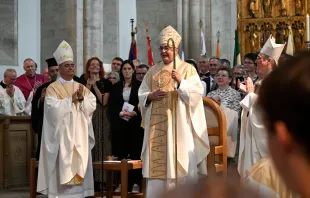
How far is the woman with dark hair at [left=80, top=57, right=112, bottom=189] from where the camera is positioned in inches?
341

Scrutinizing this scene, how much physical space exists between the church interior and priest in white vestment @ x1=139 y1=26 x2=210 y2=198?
342mm

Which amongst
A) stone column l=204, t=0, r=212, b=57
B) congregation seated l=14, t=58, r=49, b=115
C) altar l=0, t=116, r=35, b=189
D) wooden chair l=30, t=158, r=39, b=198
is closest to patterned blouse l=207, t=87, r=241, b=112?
wooden chair l=30, t=158, r=39, b=198

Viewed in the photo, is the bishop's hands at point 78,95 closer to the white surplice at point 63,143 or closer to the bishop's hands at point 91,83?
the white surplice at point 63,143

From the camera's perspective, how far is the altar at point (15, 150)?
9.46m

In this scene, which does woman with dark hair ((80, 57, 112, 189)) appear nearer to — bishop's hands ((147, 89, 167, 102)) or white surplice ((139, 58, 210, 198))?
A: white surplice ((139, 58, 210, 198))

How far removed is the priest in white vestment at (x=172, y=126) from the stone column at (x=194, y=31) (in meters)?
8.13

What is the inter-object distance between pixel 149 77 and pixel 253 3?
21.2 ft

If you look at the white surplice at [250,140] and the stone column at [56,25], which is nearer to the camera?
the white surplice at [250,140]

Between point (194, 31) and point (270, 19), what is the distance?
A: 2461 mm

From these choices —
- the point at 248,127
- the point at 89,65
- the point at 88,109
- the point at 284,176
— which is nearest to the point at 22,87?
the point at 89,65

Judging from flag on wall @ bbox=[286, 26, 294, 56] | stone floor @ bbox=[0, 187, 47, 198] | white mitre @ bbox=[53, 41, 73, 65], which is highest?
flag on wall @ bbox=[286, 26, 294, 56]

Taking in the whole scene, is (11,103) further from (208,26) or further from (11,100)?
(208,26)

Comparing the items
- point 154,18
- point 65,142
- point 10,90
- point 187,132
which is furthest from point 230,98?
point 154,18

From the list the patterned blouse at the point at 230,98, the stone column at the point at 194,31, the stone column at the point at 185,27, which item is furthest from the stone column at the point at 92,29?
the patterned blouse at the point at 230,98
